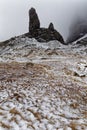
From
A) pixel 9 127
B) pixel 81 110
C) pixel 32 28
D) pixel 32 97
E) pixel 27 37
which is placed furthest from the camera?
pixel 32 28

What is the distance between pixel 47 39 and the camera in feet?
410

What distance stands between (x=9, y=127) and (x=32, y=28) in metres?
124

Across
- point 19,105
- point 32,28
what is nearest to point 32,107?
point 19,105

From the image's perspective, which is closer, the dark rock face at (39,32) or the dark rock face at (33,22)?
the dark rock face at (39,32)

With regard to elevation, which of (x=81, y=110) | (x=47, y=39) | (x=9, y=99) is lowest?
(x=81, y=110)

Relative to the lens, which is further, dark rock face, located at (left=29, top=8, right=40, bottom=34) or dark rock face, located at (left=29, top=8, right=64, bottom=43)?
dark rock face, located at (left=29, top=8, right=40, bottom=34)

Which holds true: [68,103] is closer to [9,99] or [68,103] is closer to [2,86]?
[9,99]

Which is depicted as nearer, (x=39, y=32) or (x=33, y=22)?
(x=39, y=32)

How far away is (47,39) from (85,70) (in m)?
93.6

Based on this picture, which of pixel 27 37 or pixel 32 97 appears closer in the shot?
pixel 32 97

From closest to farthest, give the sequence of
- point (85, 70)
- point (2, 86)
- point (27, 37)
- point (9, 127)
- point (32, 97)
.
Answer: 1. point (9, 127)
2. point (32, 97)
3. point (2, 86)
4. point (85, 70)
5. point (27, 37)

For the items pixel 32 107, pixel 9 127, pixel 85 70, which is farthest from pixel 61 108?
pixel 85 70

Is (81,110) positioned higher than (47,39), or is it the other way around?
(47,39)

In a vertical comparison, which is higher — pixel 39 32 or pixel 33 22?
pixel 33 22
